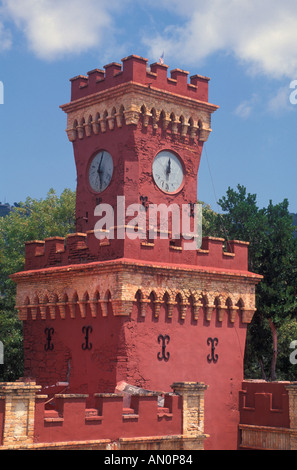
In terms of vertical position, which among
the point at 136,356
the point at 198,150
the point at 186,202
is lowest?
the point at 136,356

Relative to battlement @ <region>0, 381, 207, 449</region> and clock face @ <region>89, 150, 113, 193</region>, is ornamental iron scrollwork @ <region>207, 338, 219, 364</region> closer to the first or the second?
battlement @ <region>0, 381, 207, 449</region>

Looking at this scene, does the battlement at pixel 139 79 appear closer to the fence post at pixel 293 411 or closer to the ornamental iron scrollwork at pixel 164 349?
the ornamental iron scrollwork at pixel 164 349

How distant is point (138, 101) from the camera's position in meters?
29.1

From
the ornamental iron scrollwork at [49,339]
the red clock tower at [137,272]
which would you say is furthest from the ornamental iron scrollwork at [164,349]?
the ornamental iron scrollwork at [49,339]

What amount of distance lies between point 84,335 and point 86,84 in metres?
9.78

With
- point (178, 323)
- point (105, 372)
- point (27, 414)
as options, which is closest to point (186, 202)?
point (178, 323)

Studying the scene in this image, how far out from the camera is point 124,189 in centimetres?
2877

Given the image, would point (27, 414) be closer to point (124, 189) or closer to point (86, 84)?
point (124, 189)

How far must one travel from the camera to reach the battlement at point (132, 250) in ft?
88.0

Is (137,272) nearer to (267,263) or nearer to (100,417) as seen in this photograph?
(100,417)

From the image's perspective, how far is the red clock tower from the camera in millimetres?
26531

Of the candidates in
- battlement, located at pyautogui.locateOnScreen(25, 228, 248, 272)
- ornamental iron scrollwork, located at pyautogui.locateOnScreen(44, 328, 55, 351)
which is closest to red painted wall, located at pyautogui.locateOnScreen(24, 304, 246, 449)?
ornamental iron scrollwork, located at pyautogui.locateOnScreen(44, 328, 55, 351)

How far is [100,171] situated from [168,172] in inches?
98.7

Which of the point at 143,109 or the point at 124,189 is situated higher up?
the point at 143,109
